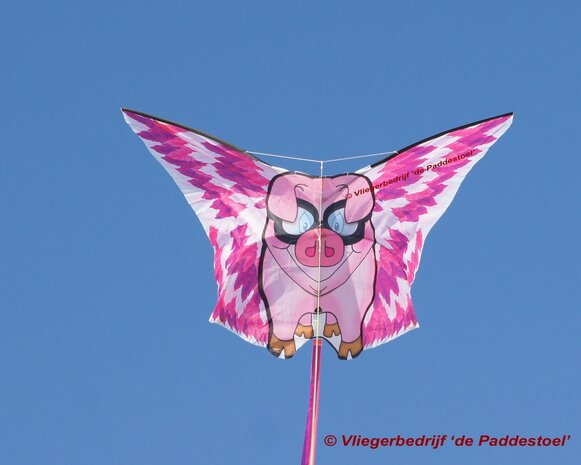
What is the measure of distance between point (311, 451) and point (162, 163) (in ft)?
22.7

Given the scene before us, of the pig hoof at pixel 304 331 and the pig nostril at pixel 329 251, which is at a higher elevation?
the pig nostril at pixel 329 251

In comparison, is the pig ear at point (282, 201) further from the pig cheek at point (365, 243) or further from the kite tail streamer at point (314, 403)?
the kite tail streamer at point (314, 403)

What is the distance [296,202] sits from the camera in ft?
88.0

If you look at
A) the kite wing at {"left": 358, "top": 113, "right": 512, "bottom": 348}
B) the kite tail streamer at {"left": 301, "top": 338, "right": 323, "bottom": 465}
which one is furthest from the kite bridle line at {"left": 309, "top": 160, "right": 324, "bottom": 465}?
the kite wing at {"left": 358, "top": 113, "right": 512, "bottom": 348}

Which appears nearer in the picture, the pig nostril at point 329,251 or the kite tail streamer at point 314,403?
the kite tail streamer at point 314,403

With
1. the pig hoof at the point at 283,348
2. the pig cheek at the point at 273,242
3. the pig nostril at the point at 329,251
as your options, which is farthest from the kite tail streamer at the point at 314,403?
the pig cheek at the point at 273,242

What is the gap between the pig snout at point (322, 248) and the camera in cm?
2650

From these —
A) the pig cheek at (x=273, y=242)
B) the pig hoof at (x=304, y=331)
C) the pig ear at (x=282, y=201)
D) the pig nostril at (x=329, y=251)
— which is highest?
the pig ear at (x=282, y=201)

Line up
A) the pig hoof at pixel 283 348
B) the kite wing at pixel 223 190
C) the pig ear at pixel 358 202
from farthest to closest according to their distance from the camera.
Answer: the pig ear at pixel 358 202 → the kite wing at pixel 223 190 → the pig hoof at pixel 283 348

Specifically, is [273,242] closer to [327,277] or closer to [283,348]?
[327,277]

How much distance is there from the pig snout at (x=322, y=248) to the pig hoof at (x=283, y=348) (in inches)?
68.3

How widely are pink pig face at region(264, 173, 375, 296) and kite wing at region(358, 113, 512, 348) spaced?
0.33 m

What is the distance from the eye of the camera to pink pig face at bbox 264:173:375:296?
26469 millimetres

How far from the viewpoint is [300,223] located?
26.7 metres
